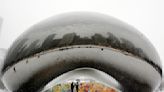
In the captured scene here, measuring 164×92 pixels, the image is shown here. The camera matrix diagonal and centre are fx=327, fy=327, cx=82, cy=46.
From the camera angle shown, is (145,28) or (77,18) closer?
(77,18)

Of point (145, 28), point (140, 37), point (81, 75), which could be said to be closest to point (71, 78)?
point (81, 75)

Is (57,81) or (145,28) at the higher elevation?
(145,28)

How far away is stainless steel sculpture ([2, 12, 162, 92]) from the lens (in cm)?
38

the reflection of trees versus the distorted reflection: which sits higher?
the reflection of trees

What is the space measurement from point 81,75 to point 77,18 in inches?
3.2

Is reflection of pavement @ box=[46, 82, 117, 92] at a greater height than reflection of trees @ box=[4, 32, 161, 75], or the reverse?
reflection of trees @ box=[4, 32, 161, 75]

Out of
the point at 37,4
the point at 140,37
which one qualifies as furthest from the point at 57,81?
the point at 37,4

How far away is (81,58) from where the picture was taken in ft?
1.26

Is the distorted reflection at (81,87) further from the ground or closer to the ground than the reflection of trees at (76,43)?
closer to the ground

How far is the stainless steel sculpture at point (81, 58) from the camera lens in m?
0.38

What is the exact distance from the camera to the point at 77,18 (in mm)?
427

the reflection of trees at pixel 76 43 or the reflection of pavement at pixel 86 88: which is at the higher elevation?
the reflection of trees at pixel 76 43

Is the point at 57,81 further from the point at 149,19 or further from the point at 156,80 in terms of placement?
the point at 149,19

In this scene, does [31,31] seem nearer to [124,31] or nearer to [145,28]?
[124,31]
